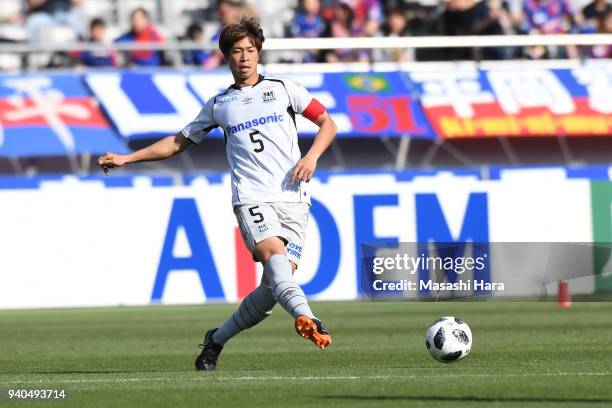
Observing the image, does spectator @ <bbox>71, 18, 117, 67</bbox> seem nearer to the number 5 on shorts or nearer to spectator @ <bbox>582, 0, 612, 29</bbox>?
spectator @ <bbox>582, 0, 612, 29</bbox>

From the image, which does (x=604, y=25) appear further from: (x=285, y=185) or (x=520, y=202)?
(x=285, y=185)

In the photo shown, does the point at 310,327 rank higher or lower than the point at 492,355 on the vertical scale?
higher

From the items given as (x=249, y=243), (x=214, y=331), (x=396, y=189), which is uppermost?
(x=249, y=243)

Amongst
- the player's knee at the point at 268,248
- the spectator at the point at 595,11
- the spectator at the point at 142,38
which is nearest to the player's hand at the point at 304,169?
the player's knee at the point at 268,248

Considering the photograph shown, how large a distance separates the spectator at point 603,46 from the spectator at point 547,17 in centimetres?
84

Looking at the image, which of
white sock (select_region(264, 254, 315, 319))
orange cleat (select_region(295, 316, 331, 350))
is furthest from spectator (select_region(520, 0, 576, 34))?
orange cleat (select_region(295, 316, 331, 350))

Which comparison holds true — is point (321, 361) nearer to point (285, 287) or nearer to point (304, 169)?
point (285, 287)

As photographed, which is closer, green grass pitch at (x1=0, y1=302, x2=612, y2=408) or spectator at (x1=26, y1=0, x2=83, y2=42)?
green grass pitch at (x1=0, y1=302, x2=612, y2=408)

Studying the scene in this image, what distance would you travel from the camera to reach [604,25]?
23.5 meters

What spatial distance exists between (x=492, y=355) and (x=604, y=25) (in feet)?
41.6

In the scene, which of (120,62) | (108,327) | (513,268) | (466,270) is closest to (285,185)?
(466,270)

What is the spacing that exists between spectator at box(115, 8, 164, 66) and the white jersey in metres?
11.6

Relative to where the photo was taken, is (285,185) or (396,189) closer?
(285,185)

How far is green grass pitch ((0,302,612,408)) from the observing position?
8641 millimetres
